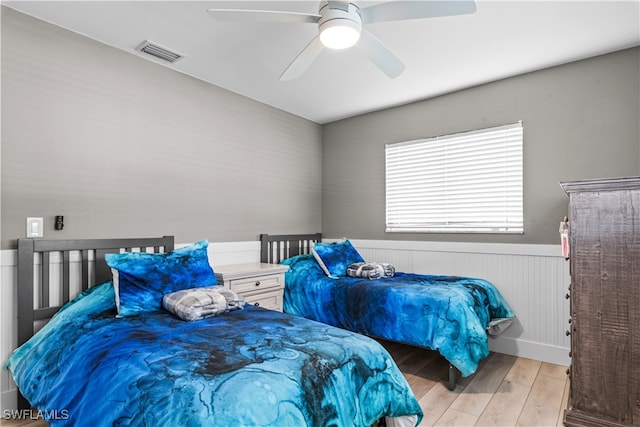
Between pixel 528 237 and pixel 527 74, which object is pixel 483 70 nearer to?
pixel 527 74

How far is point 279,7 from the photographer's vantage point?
2.24 m

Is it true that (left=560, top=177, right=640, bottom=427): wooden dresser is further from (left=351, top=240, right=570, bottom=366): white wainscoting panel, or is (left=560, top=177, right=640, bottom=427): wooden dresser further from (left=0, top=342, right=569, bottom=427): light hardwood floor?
(left=351, top=240, right=570, bottom=366): white wainscoting panel

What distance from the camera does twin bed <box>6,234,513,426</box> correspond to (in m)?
1.22

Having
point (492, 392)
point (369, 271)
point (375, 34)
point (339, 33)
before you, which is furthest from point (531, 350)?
point (339, 33)

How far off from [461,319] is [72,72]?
325cm

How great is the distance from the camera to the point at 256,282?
312 cm

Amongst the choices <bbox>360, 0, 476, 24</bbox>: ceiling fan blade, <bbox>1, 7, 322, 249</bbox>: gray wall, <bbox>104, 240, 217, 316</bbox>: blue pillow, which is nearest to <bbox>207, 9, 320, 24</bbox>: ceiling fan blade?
<bbox>360, 0, 476, 24</bbox>: ceiling fan blade

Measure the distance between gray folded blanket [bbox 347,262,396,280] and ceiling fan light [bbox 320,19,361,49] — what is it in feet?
6.67

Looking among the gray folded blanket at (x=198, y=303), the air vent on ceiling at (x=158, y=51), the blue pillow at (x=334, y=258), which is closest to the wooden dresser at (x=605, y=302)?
the blue pillow at (x=334, y=258)

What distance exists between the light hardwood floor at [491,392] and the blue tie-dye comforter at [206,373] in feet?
2.20

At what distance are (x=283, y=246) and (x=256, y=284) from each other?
40.6 inches

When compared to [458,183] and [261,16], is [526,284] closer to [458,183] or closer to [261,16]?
[458,183]

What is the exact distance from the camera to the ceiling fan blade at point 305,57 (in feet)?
7.02

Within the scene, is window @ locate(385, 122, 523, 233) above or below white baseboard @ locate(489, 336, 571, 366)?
above
